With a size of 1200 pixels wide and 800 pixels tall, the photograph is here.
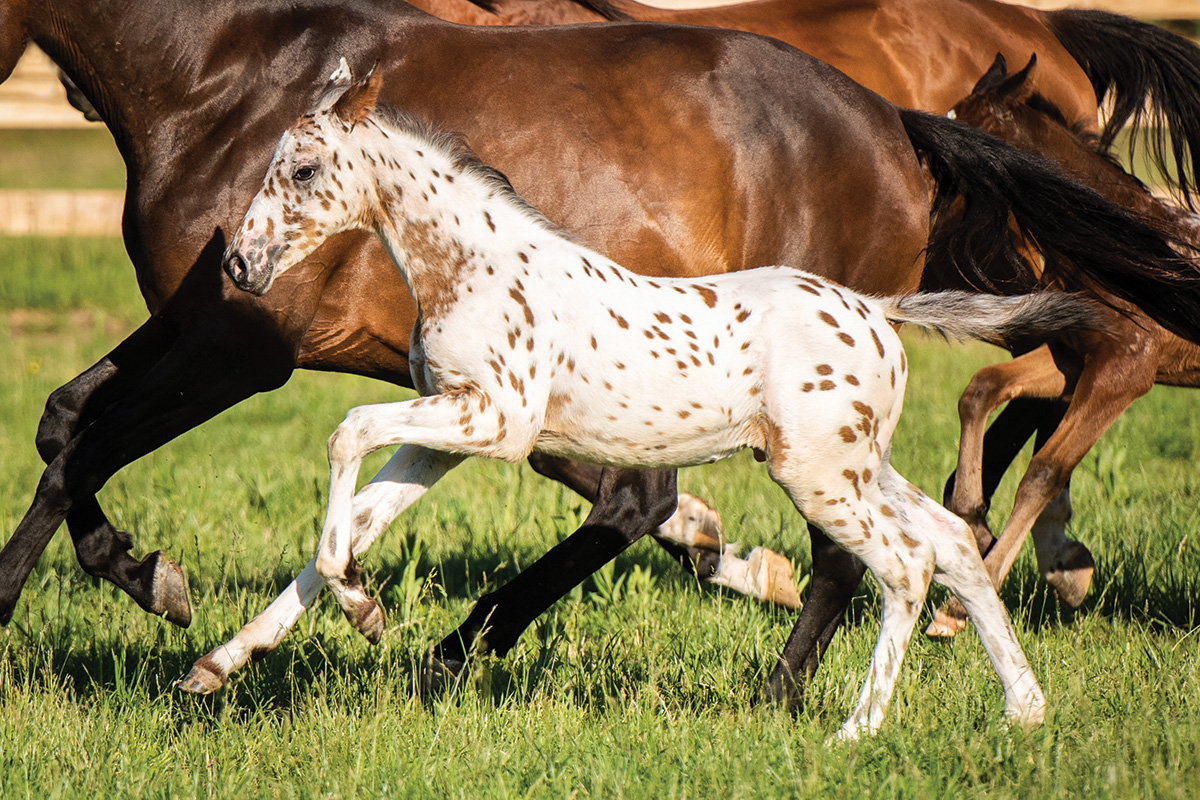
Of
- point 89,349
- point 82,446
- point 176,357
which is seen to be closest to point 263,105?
point 176,357

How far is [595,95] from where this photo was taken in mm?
3707

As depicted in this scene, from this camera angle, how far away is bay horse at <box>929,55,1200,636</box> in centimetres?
436

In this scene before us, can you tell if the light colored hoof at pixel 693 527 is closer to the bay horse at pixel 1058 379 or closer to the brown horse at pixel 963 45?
the bay horse at pixel 1058 379

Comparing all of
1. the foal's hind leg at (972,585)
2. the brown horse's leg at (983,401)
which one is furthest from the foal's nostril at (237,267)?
the brown horse's leg at (983,401)

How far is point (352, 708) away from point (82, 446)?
3.53 feet

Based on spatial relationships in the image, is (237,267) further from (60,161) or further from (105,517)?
(60,161)

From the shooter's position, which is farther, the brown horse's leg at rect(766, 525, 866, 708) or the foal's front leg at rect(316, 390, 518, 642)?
the brown horse's leg at rect(766, 525, 866, 708)

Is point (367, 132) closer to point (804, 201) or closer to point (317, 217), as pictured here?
point (317, 217)

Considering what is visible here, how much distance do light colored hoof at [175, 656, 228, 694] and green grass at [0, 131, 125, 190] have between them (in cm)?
1535

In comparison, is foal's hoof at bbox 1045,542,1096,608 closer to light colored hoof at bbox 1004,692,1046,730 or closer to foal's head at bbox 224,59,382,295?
light colored hoof at bbox 1004,692,1046,730

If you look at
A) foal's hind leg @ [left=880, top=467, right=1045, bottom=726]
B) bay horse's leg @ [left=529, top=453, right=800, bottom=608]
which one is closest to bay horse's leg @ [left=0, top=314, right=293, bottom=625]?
bay horse's leg @ [left=529, top=453, right=800, bottom=608]

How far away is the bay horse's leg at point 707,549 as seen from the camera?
15.0 ft

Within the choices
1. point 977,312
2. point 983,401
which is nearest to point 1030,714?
point 977,312

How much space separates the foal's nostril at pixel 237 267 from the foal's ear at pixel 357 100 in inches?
16.4
